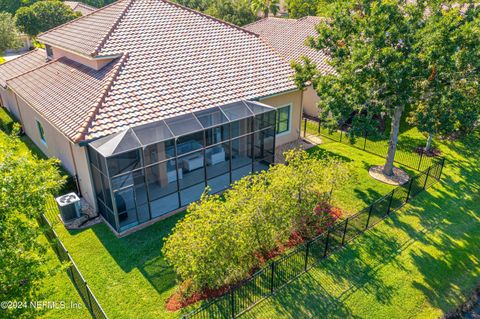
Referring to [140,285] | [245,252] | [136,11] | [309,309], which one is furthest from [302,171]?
[136,11]

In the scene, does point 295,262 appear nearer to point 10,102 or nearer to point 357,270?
point 357,270

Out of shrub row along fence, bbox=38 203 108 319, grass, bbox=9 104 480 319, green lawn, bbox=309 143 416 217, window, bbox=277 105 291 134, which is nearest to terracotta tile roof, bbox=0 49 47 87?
grass, bbox=9 104 480 319

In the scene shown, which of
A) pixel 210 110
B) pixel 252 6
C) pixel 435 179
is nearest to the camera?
pixel 210 110

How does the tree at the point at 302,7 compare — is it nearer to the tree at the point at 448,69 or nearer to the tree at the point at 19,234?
the tree at the point at 448,69

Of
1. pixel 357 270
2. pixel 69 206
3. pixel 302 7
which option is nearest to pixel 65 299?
pixel 69 206

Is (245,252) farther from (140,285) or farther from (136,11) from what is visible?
(136,11)

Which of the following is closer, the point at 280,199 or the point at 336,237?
the point at 280,199
